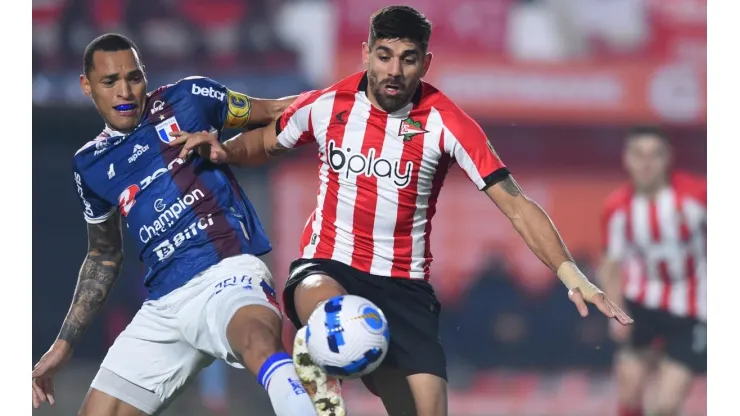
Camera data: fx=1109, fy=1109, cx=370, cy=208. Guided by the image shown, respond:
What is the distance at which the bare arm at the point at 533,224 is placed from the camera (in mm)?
4938

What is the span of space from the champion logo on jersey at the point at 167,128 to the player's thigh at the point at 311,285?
2.83 feet

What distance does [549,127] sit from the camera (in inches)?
483

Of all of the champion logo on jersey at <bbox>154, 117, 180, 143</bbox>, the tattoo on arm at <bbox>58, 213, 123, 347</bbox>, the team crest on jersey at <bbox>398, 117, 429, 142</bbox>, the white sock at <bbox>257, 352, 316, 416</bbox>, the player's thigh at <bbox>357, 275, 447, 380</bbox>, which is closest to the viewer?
the white sock at <bbox>257, 352, 316, 416</bbox>

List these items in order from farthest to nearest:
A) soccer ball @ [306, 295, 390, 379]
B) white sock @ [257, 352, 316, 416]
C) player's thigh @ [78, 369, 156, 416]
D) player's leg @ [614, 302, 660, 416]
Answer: player's leg @ [614, 302, 660, 416], player's thigh @ [78, 369, 156, 416], soccer ball @ [306, 295, 390, 379], white sock @ [257, 352, 316, 416]

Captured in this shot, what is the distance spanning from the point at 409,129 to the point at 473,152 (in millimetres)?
319

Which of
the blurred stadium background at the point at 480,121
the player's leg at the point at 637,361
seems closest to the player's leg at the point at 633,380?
the player's leg at the point at 637,361

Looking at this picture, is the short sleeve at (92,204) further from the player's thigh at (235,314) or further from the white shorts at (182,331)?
the player's thigh at (235,314)

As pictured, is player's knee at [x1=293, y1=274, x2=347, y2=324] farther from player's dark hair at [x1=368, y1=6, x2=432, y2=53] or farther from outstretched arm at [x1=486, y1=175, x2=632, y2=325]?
player's dark hair at [x1=368, y1=6, x2=432, y2=53]

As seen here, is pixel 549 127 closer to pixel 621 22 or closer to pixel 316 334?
pixel 621 22

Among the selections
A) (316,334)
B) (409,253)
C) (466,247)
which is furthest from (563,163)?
(316,334)

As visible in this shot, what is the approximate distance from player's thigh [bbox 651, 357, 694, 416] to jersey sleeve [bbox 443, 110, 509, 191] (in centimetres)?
454

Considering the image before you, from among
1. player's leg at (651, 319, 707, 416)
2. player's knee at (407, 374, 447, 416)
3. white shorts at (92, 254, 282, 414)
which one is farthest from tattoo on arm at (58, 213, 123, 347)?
player's leg at (651, 319, 707, 416)

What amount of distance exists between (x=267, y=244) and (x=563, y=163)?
7523 mm

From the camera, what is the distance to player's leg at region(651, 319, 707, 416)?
892cm
